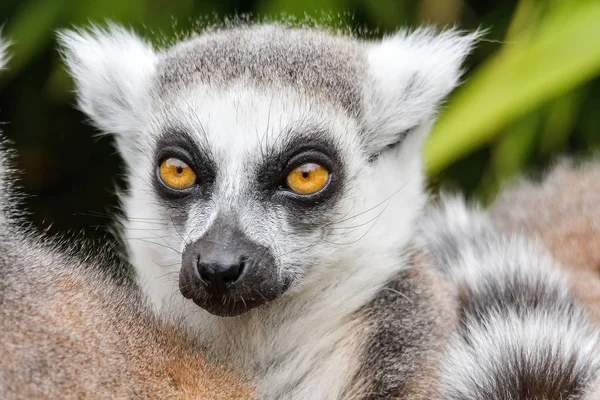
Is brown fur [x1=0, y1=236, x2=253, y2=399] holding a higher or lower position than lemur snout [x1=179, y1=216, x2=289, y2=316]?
lower

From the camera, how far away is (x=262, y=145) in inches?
96.0

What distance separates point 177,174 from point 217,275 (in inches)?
17.9

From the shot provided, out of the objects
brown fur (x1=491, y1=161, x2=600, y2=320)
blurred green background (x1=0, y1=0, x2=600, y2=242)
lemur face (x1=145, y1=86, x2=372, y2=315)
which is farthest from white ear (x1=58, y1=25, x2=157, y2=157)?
brown fur (x1=491, y1=161, x2=600, y2=320)

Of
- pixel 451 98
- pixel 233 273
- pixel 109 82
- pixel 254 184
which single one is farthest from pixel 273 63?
pixel 451 98

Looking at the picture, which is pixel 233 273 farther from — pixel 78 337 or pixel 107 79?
pixel 107 79

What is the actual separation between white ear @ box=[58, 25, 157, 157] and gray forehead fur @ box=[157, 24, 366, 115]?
93 millimetres

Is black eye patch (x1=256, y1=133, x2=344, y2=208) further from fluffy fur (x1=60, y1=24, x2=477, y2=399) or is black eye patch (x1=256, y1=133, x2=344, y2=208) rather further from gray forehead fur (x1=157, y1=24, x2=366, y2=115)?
gray forehead fur (x1=157, y1=24, x2=366, y2=115)

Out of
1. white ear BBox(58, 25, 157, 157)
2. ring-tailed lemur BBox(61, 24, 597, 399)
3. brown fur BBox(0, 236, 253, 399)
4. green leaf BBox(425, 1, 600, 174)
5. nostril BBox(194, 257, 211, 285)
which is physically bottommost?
brown fur BBox(0, 236, 253, 399)

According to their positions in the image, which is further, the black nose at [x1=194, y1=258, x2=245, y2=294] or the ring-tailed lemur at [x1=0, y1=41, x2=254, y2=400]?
the black nose at [x1=194, y1=258, x2=245, y2=294]

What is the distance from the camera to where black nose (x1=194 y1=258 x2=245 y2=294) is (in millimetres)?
2184

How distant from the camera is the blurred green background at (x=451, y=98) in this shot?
3432 mm

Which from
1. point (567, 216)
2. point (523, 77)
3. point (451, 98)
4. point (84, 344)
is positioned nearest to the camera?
point (84, 344)

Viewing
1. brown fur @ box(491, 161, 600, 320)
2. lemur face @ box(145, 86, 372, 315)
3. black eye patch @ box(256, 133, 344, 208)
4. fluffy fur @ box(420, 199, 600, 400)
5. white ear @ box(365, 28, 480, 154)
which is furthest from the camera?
brown fur @ box(491, 161, 600, 320)

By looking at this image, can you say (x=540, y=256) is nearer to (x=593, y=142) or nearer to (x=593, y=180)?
(x=593, y=180)
